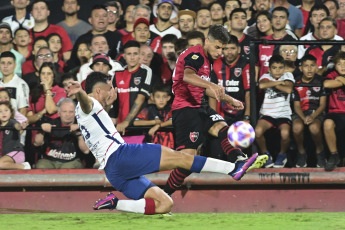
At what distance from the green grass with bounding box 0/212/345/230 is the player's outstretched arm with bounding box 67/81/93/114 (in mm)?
1481

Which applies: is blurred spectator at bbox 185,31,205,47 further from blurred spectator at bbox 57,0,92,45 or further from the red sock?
the red sock

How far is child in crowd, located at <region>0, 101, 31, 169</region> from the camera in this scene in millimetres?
9406

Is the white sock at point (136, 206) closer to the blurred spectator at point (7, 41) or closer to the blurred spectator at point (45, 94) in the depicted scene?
the blurred spectator at point (45, 94)

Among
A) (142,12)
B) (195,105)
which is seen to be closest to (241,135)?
(195,105)

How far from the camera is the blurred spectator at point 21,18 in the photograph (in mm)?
12023

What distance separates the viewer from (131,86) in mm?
9703

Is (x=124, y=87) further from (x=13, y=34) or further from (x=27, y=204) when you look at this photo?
(x=13, y=34)

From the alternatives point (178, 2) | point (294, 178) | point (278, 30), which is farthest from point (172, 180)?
point (178, 2)

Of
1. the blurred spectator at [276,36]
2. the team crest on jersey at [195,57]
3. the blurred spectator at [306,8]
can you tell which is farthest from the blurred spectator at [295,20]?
the team crest on jersey at [195,57]

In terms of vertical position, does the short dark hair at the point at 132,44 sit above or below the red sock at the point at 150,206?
above

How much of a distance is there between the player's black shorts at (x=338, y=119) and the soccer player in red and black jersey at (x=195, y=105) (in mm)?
1762

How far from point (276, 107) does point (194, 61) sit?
192 cm

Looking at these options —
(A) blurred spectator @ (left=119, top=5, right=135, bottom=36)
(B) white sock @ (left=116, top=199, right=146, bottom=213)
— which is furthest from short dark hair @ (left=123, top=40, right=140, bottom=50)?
(B) white sock @ (left=116, top=199, right=146, bottom=213)

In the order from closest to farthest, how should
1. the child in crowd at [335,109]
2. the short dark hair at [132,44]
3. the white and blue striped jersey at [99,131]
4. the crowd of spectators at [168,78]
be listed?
the white and blue striped jersey at [99,131]
the child in crowd at [335,109]
the crowd of spectators at [168,78]
the short dark hair at [132,44]
